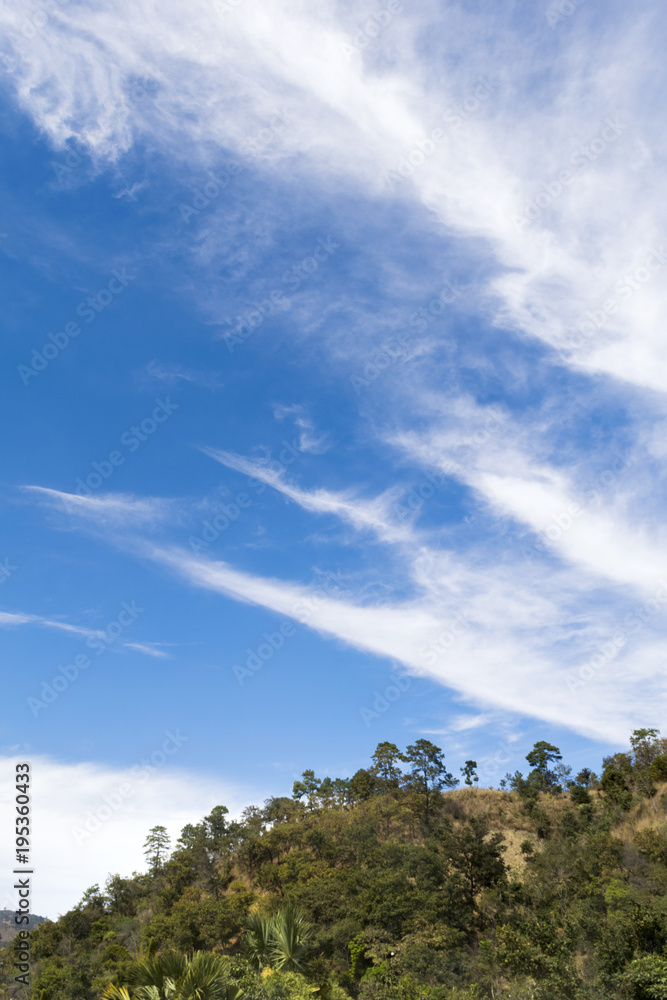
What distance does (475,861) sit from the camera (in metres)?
45.0

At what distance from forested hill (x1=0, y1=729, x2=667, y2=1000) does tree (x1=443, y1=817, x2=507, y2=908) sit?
0.37 ft

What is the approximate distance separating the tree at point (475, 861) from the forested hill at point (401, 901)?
11 cm

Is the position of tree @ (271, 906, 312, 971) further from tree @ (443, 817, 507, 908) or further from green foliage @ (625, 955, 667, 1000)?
tree @ (443, 817, 507, 908)

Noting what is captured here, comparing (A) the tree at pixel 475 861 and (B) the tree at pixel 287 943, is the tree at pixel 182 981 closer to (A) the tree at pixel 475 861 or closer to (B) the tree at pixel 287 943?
(B) the tree at pixel 287 943

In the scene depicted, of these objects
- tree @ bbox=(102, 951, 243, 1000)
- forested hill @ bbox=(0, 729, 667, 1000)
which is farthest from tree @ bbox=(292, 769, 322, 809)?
tree @ bbox=(102, 951, 243, 1000)

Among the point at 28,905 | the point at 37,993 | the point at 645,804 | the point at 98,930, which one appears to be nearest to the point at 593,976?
the point at 645,804

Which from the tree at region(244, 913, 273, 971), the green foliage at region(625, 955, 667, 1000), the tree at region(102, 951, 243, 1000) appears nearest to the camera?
the tree at region(102, 951, 243, 1000)

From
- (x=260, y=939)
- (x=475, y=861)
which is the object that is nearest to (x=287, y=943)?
(x=260, y=939)

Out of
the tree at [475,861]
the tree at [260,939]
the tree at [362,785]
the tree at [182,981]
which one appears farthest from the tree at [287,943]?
the tree at [362,785]

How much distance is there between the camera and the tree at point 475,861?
44.7 meters

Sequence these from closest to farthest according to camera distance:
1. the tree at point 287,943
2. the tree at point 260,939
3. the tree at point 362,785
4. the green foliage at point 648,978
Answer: the green foliage at point 648,978 → the tree at point 287,943 → the tree at point 260,939 → the tree at point 362,785

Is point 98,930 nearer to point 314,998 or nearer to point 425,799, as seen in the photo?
point 425,799

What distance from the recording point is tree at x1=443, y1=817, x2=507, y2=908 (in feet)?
147

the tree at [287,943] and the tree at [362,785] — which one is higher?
the tree at [362,785]
